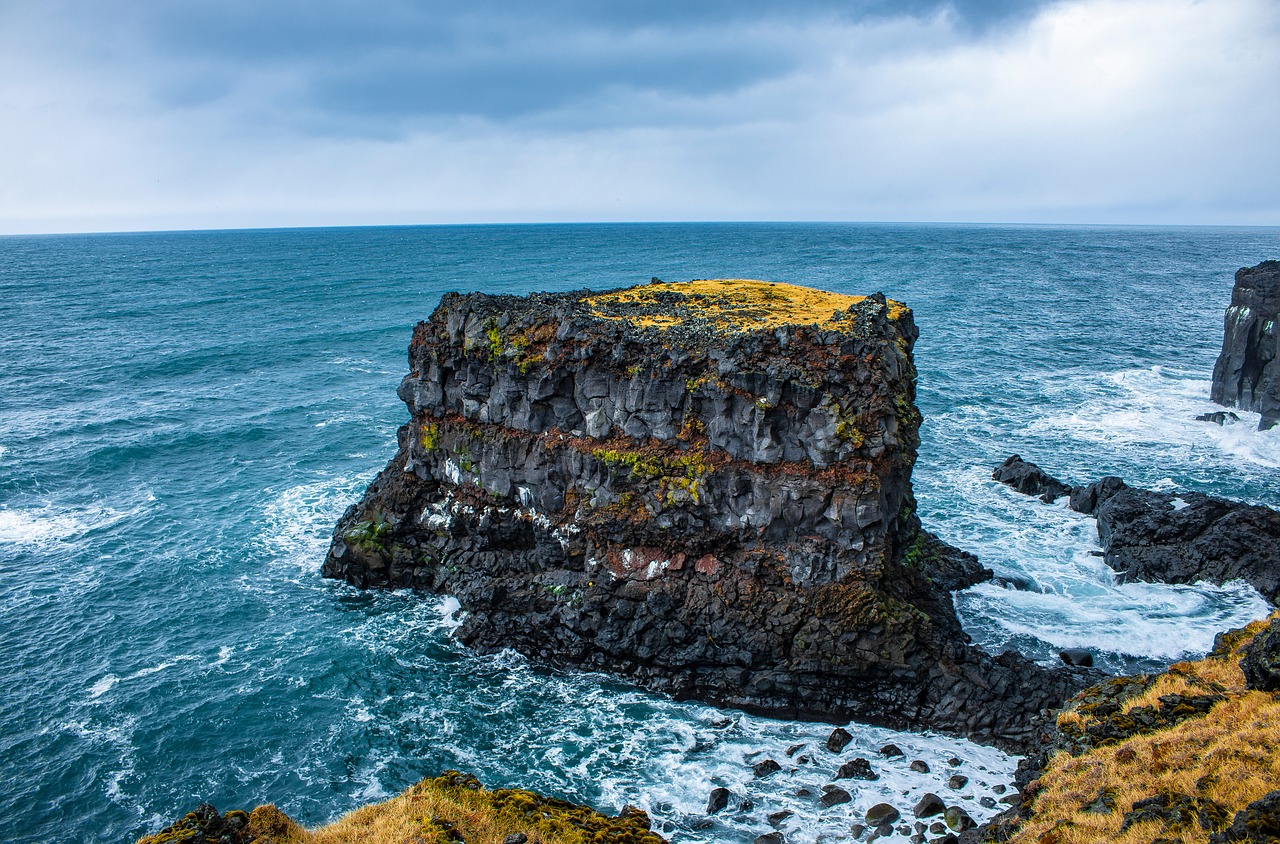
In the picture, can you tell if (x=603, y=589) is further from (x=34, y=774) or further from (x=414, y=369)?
(x=34, y=774)

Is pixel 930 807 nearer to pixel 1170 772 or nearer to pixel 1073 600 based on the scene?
→ pixel 1170 772

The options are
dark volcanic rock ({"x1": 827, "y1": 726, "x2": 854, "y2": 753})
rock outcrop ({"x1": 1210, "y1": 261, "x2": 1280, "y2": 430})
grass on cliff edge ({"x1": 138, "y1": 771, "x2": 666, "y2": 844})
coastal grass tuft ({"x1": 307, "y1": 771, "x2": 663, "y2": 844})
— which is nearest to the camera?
grass on cliff edge ({"x1": 138, "y1": 771, "x2": 666, "y2": 844})

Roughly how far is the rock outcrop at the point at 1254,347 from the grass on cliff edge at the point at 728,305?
39.4 meters

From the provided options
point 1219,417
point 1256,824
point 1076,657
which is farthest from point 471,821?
point 1219,417

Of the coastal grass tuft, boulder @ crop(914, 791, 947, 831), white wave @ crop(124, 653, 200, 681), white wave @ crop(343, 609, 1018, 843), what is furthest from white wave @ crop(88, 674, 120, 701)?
boulder @ crop(914, 791, 947, 831)

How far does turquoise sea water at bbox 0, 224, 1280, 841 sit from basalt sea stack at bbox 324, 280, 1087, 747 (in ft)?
6.68

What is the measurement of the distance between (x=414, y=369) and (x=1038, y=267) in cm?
19095

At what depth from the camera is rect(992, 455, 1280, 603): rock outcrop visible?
39562mm

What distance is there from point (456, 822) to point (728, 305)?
93.1 feet

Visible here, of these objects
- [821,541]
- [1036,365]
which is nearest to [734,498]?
[821,541]

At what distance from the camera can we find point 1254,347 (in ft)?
204

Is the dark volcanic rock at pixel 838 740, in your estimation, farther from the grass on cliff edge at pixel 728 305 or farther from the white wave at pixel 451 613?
the white wave at pixel 451 613

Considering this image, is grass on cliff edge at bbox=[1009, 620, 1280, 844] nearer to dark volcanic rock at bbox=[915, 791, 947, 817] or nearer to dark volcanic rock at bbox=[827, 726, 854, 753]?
dark volcanic rock at bbox=[915, 791, 947, 817]

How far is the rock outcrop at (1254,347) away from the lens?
59906mm
